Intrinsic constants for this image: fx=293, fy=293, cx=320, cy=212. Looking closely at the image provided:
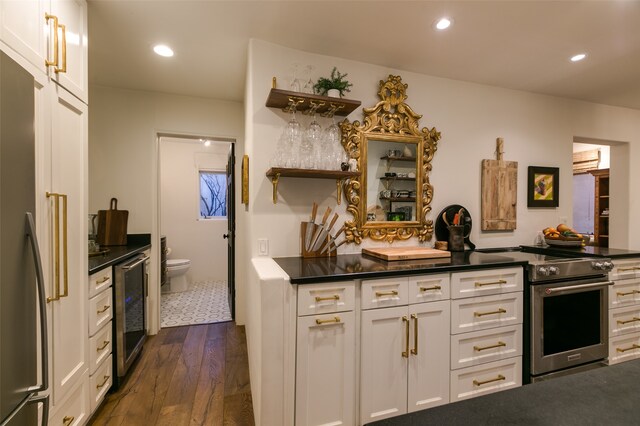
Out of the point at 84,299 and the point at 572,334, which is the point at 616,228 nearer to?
the point at 572,334

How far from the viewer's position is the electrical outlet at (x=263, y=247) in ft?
6.82

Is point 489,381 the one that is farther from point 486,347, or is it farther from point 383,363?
point 383,363

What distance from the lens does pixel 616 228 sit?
3594 mm

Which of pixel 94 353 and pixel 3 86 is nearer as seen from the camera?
pixel 3 86

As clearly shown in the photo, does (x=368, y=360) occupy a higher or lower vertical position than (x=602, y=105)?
lower

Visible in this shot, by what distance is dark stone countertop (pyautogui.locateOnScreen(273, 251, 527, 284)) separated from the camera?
61.7 inches

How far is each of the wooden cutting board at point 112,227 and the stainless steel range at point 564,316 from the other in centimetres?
341

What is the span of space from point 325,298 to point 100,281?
1465 mm

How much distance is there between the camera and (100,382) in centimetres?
187

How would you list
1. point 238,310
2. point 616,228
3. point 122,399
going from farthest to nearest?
point 616,228 → point 238,310 → point 122,399

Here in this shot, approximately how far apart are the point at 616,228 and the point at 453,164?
2.65 m

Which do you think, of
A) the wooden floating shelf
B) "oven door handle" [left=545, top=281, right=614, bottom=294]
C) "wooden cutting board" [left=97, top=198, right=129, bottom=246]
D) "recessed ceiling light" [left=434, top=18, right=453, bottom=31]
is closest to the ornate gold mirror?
the wooden floating shelf

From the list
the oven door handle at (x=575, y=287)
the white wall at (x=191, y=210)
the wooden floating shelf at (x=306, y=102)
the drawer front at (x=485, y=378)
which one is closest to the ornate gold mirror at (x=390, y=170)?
the wooden floating shelf at (x=306, y=102)

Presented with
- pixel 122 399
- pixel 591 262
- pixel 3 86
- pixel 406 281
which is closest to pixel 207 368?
pixel 122 399
